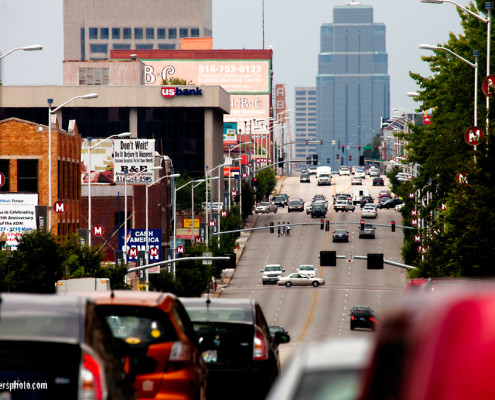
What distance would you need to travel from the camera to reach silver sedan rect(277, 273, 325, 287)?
90.7 metres

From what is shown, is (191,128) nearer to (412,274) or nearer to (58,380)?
(412,274)

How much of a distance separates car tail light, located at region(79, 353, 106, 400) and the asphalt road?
3969 cm

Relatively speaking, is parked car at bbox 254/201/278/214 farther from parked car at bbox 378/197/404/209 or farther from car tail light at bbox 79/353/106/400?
car tail light at bbox 79/353/106/400

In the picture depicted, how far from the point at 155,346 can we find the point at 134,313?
420 mm

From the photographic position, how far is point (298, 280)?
90938 mm

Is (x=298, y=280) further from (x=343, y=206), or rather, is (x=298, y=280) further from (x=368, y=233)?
(x=343, y=206)

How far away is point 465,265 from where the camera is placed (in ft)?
118

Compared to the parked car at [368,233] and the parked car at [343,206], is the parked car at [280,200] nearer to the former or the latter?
the parked car at [343,206]

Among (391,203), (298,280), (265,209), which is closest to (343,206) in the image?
(391,203)

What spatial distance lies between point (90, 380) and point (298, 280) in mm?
84060

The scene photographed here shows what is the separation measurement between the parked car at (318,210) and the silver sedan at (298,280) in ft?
118

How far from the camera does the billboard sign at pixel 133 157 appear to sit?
282 ft

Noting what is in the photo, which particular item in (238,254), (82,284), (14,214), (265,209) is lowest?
(238,254)

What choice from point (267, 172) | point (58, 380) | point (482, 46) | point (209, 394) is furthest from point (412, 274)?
point (267, 172)
